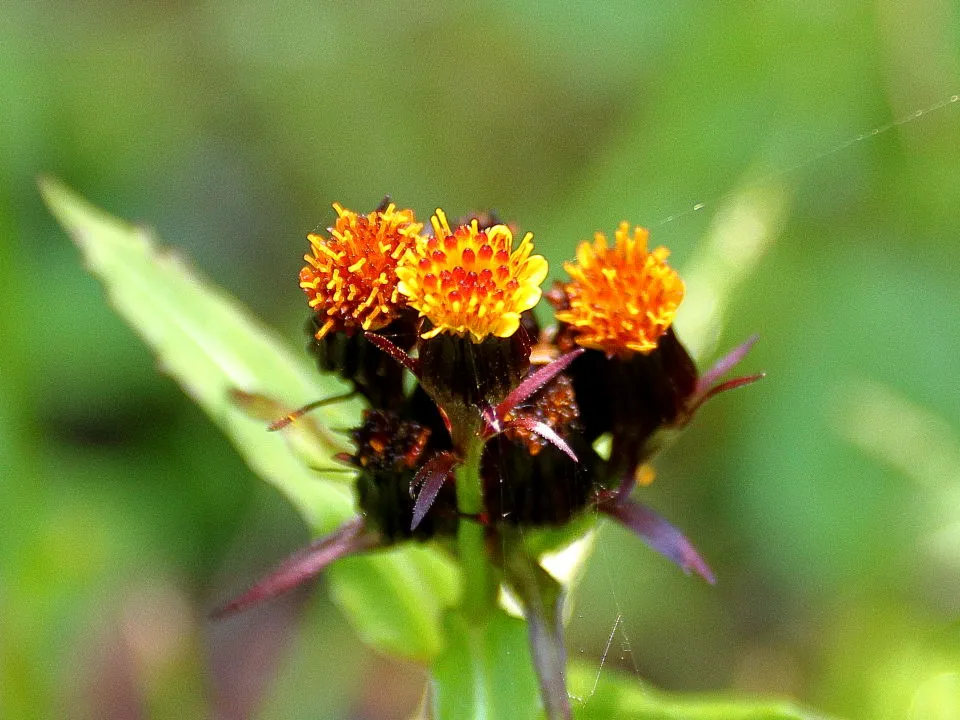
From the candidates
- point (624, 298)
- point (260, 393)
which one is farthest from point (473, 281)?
point (260, 393)

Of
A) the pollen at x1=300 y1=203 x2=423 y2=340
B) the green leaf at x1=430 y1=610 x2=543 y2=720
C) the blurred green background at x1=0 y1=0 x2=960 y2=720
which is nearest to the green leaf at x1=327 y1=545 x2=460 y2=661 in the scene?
the green leaf at x1=430 y1=610 x2=543 y2=720

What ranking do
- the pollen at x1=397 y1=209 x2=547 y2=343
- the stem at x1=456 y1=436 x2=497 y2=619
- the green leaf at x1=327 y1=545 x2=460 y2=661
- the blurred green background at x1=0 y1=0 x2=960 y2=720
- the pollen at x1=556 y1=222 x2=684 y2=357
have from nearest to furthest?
the pollen at x1=397 y1=209 x2=547 y2=343
the stem at x1=456 y1=436 x2=497 y2=619
the pollen at x1=556 y1=222 x2=684 y2=357
the green leaf at x1=327 y1=545 x2=460 y2=661
the blurred green background at x1=0 y1=0 x2=960 y2=720

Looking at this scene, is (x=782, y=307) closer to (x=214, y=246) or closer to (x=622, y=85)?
(x=622, y=85)

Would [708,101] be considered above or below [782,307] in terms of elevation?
above

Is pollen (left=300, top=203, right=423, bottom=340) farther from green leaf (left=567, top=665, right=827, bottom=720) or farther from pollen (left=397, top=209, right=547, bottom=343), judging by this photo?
green leaf (left=567, top=665, right=827, bottom=720)

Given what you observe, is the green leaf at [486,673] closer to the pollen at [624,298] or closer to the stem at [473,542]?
the stem at [473,542]

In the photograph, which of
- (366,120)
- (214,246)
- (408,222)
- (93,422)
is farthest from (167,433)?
(408,222)

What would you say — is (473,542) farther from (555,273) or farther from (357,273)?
(555,273)
